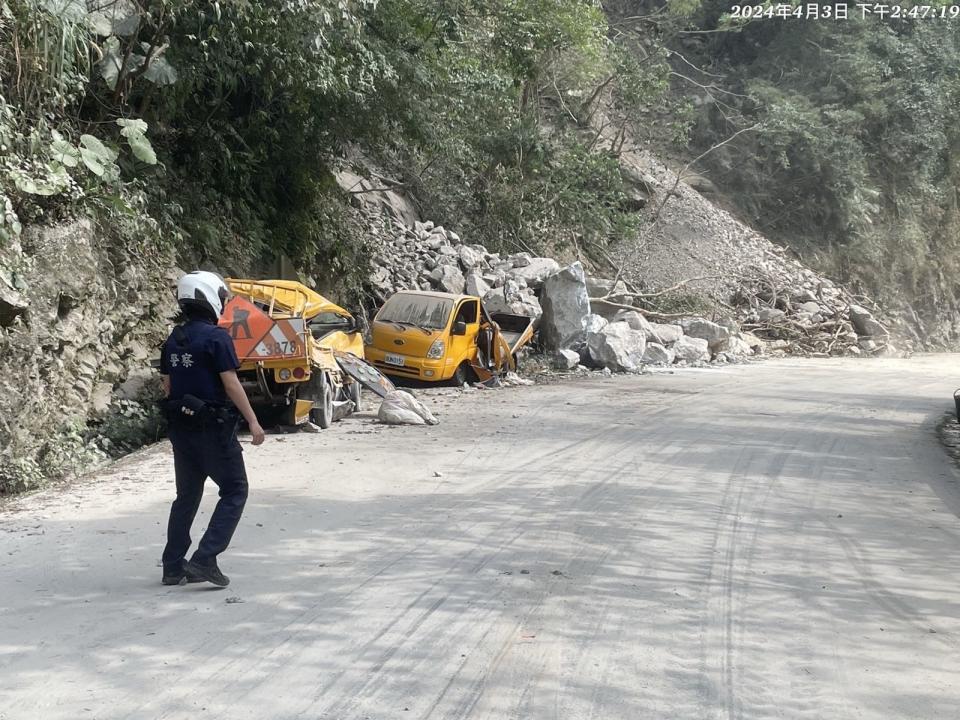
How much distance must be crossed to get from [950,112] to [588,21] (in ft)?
69.9

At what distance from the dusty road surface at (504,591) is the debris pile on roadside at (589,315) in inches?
493

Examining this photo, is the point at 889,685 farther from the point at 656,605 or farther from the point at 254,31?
the point at 254,31

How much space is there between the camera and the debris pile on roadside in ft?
81.2

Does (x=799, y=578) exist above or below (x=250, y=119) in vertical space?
below

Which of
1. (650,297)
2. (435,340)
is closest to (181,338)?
(435,340)

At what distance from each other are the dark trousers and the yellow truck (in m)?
6.64

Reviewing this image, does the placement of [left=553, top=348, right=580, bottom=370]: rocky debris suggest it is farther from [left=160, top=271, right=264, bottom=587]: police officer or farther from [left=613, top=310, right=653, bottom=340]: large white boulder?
Answer: [left=160, top=271, right=264, bottom=587]: police officer

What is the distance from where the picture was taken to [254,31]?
15734 mm

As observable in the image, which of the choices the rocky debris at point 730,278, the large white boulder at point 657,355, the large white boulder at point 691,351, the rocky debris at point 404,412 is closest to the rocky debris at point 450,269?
the large white boulder at point 657,355

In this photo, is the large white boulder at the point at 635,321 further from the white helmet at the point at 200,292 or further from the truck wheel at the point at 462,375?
the white helmet at the point at 200,292

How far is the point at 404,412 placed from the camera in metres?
14.3

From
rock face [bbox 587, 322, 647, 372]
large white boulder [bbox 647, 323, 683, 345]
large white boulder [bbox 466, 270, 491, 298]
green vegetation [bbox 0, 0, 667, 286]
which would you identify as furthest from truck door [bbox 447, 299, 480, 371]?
large white boulder [bbox 647, 323, 683, 345]

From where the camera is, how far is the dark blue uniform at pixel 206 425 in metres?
6.07

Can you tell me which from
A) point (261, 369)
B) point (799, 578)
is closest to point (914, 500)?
point (799, 578)
